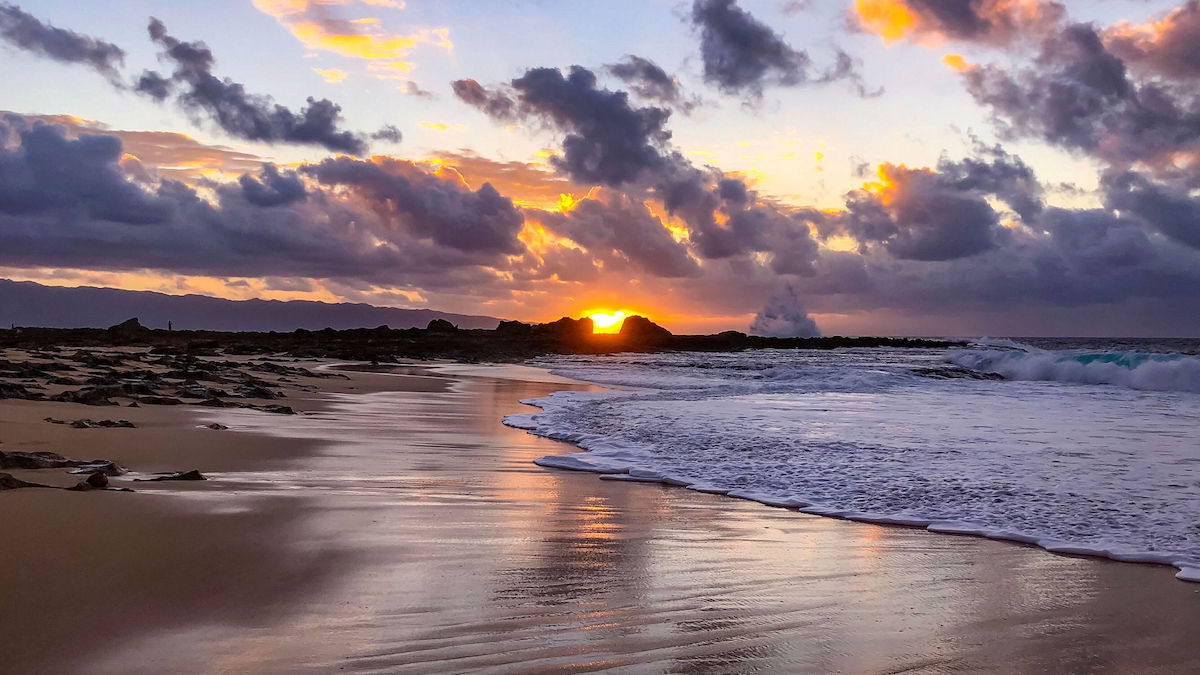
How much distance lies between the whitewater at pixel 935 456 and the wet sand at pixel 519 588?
65cm

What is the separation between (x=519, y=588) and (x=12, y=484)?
12.0 ft

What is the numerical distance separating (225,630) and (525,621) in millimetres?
1189

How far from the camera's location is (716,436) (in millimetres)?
10312

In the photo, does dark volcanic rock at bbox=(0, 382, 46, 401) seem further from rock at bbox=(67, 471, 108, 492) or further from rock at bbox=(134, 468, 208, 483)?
rock at bbox=(67, 471, 108, 492)

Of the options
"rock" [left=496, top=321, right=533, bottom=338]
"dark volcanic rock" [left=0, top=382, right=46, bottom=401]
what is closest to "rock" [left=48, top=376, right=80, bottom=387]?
"dark volcanic rock" [left=0, top=382, right=46, bottom=401]

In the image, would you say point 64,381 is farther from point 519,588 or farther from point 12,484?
point 519,588

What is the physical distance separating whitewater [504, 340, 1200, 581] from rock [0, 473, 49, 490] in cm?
456

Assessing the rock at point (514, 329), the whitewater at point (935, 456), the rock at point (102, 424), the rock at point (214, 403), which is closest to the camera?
the whitewater at point (935, 456)

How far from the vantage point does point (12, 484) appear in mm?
5227

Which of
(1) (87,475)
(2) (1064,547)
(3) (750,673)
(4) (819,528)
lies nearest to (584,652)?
(3) (750,673)

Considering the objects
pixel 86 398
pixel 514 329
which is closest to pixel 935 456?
pixel 86 398

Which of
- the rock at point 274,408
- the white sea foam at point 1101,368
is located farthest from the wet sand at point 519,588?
the white sea foam at point 1101,368

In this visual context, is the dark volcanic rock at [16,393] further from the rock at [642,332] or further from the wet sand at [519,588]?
the rock at [642,332]

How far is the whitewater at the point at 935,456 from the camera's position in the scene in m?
5.84
